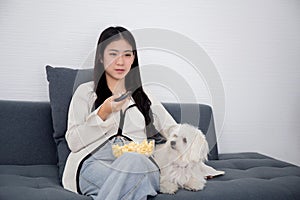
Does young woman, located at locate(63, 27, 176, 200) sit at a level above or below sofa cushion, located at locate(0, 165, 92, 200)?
above

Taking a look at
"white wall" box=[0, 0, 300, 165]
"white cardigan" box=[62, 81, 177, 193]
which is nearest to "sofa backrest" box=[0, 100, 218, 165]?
"white wall" box=[0, 0, 300, 165]

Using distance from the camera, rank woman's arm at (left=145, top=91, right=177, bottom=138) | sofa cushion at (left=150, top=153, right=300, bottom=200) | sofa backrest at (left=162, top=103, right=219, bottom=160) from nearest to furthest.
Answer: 1. sofa cushion at (left=150, top=153, right=300, bottom=200)
2. woman's arm at (left=145, top=91, right=177, bottom=138)
3. sofa backrest at (left=162, top=103, right=219, bottom=160)

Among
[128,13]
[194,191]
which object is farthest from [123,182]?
[128,13]

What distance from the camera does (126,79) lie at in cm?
237

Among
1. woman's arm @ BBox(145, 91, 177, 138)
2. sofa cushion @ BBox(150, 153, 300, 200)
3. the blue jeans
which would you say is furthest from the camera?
woman's arm @ BBox(145, 91, 177, 138)

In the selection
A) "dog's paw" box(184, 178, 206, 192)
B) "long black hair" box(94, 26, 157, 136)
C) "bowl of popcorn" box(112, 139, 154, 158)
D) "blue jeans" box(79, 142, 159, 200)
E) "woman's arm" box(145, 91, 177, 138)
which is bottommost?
"dog's paw" box(184, 178, 206, 192)

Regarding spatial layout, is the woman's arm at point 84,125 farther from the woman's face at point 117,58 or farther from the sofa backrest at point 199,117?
the sofa backrest at point 199,117

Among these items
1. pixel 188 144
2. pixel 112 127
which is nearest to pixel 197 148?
pixel 188 144

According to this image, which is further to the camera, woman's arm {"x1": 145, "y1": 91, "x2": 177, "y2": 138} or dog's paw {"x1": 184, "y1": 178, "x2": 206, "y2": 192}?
woman's arm {"x1": 145, "y1": 91, "x2": 177, "y2": 138}

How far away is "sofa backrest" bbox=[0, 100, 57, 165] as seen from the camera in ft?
8.17

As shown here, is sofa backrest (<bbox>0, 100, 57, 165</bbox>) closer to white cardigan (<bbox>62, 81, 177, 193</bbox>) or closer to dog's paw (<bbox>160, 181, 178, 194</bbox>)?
white cardigan (<bbox>62, 81, 177, 193</bbox>)

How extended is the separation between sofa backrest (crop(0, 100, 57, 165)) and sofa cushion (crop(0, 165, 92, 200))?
9 centimetres

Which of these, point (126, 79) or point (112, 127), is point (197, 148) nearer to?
point (112, 127)

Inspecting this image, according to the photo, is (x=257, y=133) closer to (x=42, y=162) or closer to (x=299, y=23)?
(x=299, y=23)
